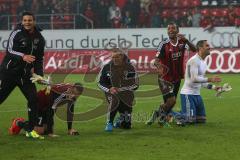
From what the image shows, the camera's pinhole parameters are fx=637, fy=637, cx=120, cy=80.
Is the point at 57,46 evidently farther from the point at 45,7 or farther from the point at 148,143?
the point at 148,143

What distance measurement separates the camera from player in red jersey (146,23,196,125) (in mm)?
12914

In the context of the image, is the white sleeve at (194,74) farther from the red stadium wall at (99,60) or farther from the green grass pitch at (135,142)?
the red stadium wall at (99,60)

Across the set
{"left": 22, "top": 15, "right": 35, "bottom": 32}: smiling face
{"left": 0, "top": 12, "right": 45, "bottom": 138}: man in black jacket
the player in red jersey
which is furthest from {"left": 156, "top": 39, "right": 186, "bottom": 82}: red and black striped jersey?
{"left": 22, "top": 15, "right": 35, "bottom": 32}: smiling face

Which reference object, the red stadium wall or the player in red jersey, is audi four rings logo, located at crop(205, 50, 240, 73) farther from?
the player in red jersey

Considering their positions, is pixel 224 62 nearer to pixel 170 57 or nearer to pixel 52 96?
pixel 170 57

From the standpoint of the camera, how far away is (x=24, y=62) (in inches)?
437

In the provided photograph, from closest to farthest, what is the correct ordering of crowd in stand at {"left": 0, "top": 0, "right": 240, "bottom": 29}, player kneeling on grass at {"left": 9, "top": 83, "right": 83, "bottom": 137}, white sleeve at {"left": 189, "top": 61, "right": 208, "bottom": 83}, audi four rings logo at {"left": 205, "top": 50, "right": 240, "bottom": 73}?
player kneeling on grass at {"left": 9, "top": 83, "right": 83, "bottom": 137} → white sleeve at {"left": 189, "top": 61, "right": 208, "bottom": 83} → audi four rings logo at {"left": 205, "top": 50, "right": 240, "bottom": 73} → crowd in stand at {"left": 0, "top": 0, "right": 240, "bottom": 29}

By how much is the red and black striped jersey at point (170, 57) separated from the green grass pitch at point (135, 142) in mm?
1077

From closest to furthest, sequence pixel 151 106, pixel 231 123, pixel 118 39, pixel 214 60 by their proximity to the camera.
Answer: pixel 231 123 → pixel 151 106 → pixel 214 60 → pixel 118 39

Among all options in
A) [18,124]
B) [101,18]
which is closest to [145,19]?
[101,18]

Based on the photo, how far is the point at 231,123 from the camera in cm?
1333

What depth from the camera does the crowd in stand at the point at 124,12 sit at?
3203 cm

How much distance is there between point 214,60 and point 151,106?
1182 cm

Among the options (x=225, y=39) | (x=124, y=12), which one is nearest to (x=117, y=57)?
(x=225, y=39)
